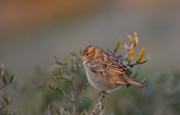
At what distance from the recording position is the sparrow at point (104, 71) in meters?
3.51

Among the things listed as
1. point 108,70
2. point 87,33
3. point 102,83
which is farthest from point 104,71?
point 87,33

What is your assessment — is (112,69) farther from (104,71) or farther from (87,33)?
(87,33)

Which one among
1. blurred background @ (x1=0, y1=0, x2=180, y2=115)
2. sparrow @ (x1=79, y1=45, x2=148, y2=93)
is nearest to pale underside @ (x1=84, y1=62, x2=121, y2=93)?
sparrow @ (x1=79, y1=45, x2=148, y2=93)

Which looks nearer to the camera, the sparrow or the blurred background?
the sparrow

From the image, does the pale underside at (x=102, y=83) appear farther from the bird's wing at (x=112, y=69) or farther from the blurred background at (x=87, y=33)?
the blurred background at (x=87, y=33)

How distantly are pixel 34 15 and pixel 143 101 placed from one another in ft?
34.4

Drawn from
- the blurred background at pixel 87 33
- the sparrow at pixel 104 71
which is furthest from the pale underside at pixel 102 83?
the blurred background at pixel 87 33

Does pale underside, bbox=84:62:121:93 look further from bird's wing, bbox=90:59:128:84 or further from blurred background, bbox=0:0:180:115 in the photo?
blurred background, bbox=0:0:180:115

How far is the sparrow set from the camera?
11.5 ft

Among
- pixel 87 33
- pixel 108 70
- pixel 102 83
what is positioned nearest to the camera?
pixel 102 83

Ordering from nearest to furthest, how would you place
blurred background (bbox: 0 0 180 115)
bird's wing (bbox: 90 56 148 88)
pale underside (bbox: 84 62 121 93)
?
bird's wing (bbox: 90 56 148 88) → pale underside (bbox: 84 62 121 93) → blurred background (bbox: 0 0 180 115)

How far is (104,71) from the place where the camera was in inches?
148

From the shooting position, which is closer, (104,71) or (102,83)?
(102,83)

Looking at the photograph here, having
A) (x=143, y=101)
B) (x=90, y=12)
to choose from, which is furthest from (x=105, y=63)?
(x=90, y=12)
